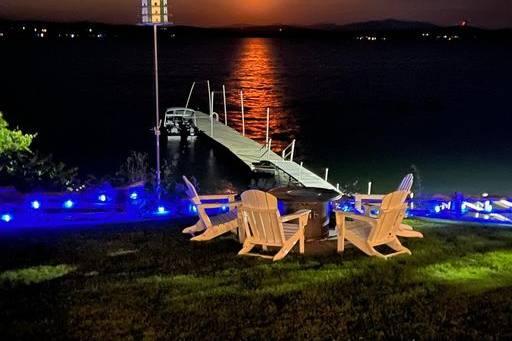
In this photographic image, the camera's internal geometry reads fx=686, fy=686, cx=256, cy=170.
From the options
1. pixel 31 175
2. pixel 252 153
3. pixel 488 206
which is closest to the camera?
pixel 488 206

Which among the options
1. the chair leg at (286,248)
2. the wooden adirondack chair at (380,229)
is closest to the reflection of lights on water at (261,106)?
the wooden adirondack chair at (380,229)

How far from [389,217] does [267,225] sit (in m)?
1.35

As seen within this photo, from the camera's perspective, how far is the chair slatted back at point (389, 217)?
7.45m

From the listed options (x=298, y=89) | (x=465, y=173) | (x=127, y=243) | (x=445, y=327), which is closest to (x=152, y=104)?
(x=298, y=89)

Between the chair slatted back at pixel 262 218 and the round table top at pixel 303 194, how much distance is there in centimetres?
57

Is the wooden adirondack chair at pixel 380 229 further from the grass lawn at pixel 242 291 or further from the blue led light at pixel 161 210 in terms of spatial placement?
the blue led light at pixel 161 210

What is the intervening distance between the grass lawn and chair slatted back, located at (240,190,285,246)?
29cm

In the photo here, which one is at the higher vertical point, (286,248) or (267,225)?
(267,225)

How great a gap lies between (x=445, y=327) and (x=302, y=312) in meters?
1.19

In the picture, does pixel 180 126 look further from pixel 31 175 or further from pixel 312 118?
pixel 31 175

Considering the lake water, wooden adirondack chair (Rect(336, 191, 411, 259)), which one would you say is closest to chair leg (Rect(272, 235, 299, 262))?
wooden adirondack chair (Rect(336, 191, 411, 259))

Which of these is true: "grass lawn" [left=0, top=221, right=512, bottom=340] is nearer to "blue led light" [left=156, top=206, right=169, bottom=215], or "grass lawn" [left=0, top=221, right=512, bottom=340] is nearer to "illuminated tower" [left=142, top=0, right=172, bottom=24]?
"blue led light" [left=156, top=206, right=169, bottom=215]

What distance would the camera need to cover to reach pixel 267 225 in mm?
7496

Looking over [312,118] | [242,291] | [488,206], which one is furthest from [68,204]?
[312,118]
